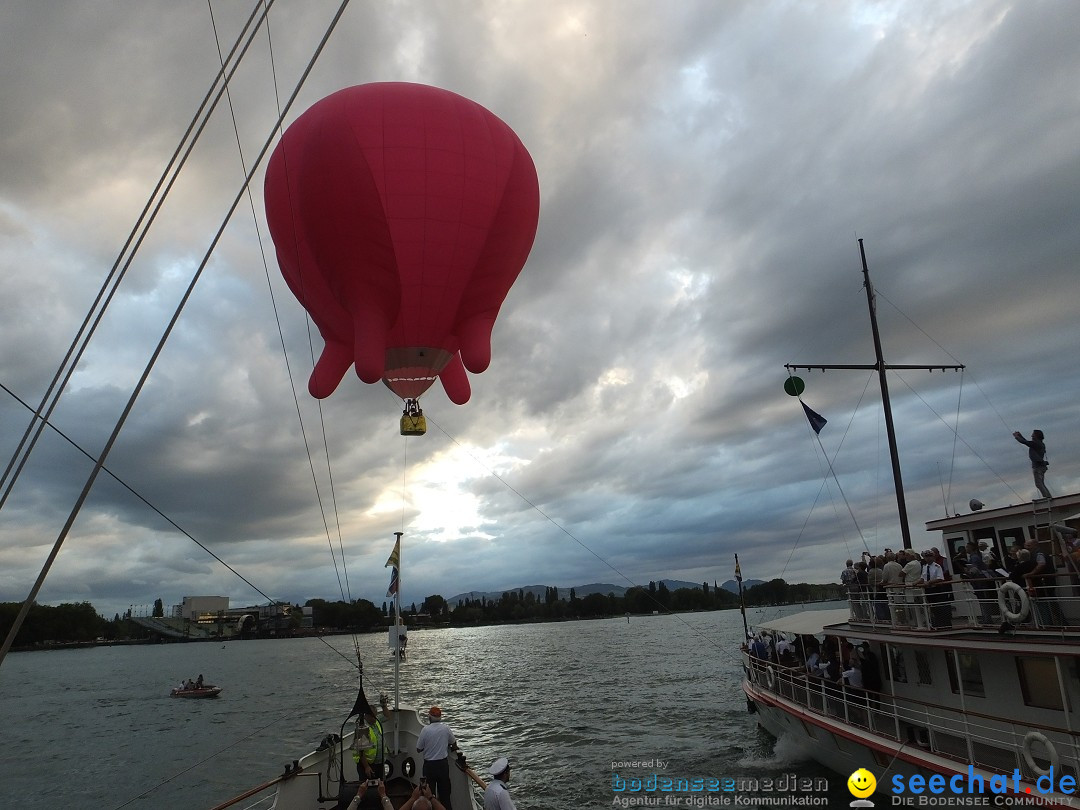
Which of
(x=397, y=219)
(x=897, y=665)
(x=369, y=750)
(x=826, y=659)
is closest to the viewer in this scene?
(x=369, y=750)

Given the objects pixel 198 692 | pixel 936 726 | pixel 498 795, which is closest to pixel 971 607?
pixel 936 726

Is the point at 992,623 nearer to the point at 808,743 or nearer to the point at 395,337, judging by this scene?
the point at 808,743

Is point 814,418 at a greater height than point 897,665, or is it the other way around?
point 814,418

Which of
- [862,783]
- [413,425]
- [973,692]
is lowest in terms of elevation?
[862,783]

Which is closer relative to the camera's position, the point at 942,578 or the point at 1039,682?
the point at 1039,682

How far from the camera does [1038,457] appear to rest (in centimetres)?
1215

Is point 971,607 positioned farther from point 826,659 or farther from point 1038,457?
point 826,659

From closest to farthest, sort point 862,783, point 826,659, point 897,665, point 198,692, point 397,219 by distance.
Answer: point 397,219 < point 862,783 < point 897,665 < point 826,659 < point 198,692

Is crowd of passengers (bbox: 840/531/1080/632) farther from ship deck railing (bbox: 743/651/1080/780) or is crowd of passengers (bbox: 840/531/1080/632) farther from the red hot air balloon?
the red hot air balloon

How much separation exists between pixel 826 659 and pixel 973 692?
5.87 meters

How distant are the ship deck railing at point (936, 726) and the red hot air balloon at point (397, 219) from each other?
1102 cm

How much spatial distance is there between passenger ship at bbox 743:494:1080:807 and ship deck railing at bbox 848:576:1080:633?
2 centimetres

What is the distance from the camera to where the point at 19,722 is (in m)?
44.4

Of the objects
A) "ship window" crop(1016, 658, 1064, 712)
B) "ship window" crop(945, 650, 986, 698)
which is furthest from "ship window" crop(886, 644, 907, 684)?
"ship window" crop(1016, 658, 1064, 712)
